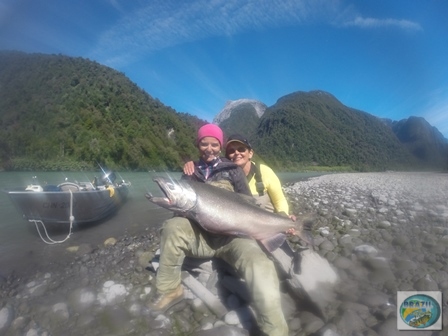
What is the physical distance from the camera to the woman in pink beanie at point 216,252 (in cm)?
258

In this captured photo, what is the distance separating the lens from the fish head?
2934mm

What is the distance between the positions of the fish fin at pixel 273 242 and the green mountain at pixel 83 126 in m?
29.1

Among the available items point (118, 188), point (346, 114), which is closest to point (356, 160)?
point (346, 114)

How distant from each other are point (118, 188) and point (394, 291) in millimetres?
11381

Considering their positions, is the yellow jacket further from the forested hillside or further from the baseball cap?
the forested hillside

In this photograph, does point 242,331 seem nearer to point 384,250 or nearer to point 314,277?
point 314,277

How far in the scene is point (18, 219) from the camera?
29.3 ft

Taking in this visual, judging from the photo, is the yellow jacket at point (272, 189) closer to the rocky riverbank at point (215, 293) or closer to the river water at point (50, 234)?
the rocky riverbank at point (215, 293)

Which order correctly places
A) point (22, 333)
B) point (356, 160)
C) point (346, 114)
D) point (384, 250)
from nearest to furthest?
point (22, 333), point (384, 250), point (356, 160), point (346, 114)

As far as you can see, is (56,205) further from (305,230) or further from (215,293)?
(305,230)

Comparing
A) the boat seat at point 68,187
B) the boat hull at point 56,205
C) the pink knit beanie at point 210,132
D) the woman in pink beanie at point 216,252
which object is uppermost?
the pink knit beanie at point 210,132

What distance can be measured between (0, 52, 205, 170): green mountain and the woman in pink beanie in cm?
2808

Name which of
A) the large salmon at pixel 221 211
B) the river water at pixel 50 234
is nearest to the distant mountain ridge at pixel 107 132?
the river water at pixel 50 234

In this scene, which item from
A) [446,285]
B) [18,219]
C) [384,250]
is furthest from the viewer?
[18,219]
